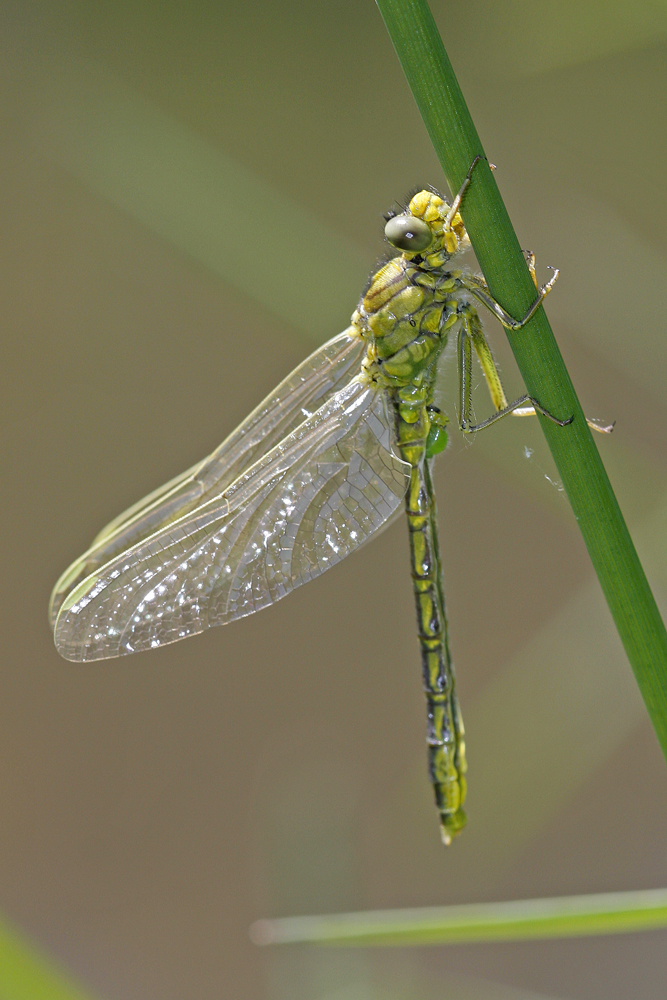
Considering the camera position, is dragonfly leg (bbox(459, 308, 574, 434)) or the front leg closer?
the front leg

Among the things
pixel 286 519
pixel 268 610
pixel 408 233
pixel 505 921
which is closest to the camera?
pixel 505 921

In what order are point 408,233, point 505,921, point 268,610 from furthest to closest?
point 268,610 < point 408,233 < point 505,921

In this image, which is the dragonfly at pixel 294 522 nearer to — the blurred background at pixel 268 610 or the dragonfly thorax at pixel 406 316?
the dragonfly thorax at pixel 406 316

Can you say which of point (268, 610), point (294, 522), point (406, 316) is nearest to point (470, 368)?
point (406, 316)

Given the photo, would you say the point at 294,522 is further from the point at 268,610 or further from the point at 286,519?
the point at 268,610

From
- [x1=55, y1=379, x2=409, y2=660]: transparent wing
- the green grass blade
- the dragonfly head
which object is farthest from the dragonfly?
the green grass blade

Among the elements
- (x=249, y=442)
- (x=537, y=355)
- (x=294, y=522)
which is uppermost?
(x=249, y=442)

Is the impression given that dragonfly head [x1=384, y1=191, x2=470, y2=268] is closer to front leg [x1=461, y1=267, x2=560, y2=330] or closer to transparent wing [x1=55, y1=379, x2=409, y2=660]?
front leg [x1=461, y1=267, x2=560, y2=330]
